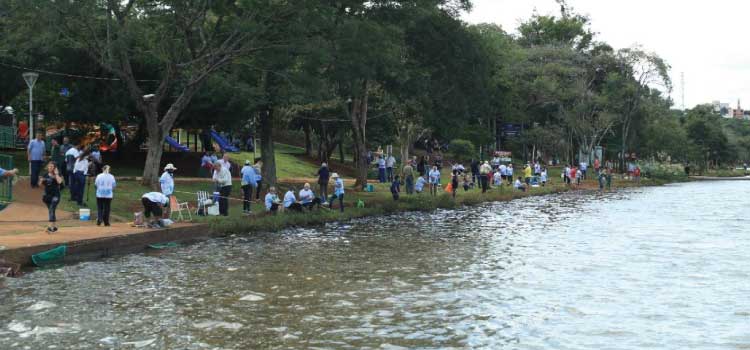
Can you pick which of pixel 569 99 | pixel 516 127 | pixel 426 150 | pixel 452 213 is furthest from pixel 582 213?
pixel 426 150

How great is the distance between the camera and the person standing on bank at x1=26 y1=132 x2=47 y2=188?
1027 inches

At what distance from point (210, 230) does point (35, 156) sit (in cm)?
739

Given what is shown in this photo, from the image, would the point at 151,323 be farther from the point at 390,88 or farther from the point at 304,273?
the point at 390,88

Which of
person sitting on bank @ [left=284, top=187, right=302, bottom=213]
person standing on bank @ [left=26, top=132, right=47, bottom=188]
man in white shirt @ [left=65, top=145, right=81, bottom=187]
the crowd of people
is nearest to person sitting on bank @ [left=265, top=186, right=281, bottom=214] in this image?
the crowd of people

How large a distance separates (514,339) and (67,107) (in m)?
31.7

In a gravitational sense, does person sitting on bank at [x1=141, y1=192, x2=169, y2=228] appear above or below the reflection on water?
above

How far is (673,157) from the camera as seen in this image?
99.6 metres

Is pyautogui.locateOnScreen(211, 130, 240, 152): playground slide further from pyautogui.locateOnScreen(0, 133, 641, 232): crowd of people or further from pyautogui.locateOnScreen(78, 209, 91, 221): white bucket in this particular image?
pyautogui.locateOnScreen(78, 209, 91, 221): white bucket

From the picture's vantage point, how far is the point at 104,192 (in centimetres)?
2105

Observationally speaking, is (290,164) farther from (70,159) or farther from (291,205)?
(70,159)

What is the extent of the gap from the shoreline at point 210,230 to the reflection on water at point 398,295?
73cm

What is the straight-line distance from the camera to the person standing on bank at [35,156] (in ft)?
85.6

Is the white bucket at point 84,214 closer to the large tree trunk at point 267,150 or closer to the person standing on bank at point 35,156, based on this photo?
the person standing on bank at point 35,156

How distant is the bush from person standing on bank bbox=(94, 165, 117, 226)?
52.0 meters
